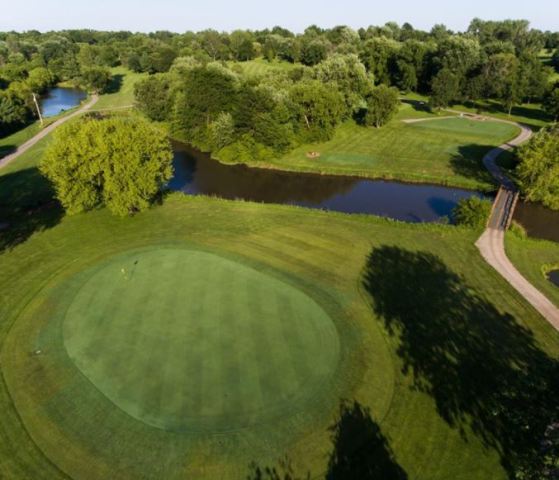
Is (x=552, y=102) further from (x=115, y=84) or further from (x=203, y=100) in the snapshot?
(x=115, y=84)

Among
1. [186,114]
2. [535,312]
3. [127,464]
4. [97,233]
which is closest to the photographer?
[127,464]

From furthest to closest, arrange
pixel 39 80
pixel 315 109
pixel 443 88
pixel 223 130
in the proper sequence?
pixel 39 80 → pixel 443 88 → pixel 315 109 → pixel 223 130

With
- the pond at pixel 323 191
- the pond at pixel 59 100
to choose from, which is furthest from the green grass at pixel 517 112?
the pond at pixel 59 100

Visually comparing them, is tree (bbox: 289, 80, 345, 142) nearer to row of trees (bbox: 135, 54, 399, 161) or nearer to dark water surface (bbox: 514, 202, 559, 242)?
row of trees (bbox: 135, 54, 399, 161)

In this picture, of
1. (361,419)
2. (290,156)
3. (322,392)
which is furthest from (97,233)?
(290,156)

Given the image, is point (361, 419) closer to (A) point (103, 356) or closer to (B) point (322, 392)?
(B) point (322, 392)

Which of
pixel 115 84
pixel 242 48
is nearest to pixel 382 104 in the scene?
pixel 242 48
